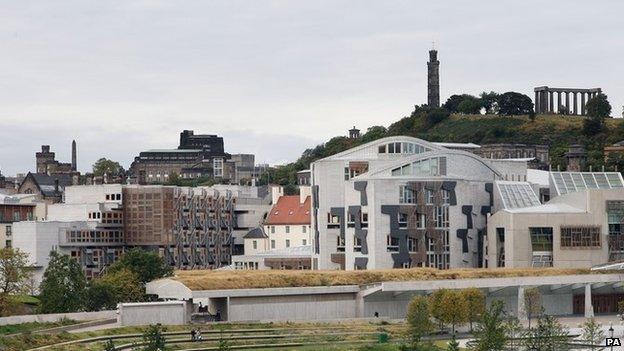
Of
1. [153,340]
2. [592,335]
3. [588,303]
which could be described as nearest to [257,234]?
[588,303]

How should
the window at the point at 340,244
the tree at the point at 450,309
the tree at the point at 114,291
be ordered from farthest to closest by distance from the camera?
the window at the point at 340,244, the tree at the point at 114,291, the tree at the point at 450,309

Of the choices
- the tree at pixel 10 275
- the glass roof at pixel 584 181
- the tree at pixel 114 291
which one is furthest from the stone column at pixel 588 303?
the tree at pixel 10 275

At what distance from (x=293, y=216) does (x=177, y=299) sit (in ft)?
179

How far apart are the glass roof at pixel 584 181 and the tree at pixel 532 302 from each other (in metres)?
26.4

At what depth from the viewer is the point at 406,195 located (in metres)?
132

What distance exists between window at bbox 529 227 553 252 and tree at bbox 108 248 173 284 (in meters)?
28.8

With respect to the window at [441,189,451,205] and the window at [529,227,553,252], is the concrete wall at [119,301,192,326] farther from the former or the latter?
the window at [529,227,553,252]

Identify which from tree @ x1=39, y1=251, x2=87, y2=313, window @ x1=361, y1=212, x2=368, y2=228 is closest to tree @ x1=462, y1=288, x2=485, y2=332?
window @ x1=361, y1=212, x2=368, y2=228

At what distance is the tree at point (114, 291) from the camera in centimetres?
11325

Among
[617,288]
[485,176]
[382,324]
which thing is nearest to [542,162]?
[485,176]

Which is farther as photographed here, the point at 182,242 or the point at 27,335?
the point at 182,242

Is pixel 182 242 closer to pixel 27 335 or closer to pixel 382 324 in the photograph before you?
pixel 382 324

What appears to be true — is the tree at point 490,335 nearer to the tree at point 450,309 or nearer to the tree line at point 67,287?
the tree at point 450,309

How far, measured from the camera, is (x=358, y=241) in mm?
133125
